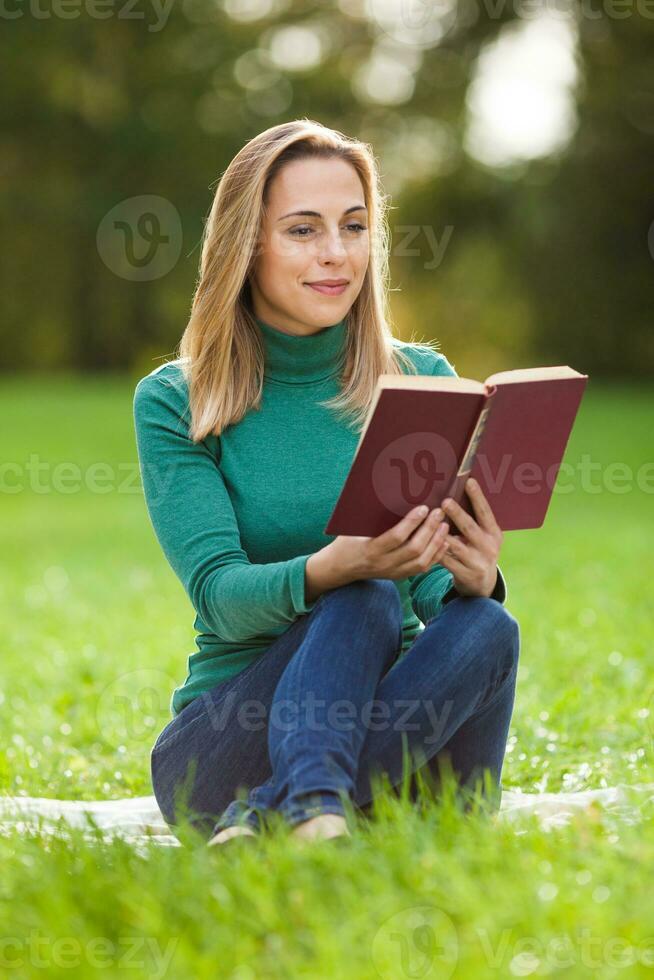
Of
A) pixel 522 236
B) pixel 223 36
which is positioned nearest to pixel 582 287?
pixel 522 236

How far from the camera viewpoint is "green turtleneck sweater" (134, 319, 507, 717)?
2.65 metres

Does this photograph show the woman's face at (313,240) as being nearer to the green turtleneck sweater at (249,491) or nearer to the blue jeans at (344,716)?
the green turtleneck sweater at (249,491)

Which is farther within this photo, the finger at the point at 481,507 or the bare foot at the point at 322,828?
the finger at the point at 481,507

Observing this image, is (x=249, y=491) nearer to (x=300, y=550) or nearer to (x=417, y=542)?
(x=300, y=550)

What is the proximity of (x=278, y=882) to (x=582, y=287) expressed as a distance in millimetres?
19694

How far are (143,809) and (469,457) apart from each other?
1374mm

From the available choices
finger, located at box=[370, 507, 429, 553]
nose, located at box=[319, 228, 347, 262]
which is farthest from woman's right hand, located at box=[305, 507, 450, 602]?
nose, located at box=[319, 228, 347, 262]

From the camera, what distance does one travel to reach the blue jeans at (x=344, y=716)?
230 centimetres

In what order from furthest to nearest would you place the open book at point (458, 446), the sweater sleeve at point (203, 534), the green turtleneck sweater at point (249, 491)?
the green turtleneck sweater at point (249, 491)
the sweater sleeve at point (203, 534)
the open book at point (458, 446)

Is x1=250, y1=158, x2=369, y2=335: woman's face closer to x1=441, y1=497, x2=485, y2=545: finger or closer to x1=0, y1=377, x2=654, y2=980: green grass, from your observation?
x1=441, y1=497, x2=485, y2=545: finger

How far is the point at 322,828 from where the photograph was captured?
2148 millimetres

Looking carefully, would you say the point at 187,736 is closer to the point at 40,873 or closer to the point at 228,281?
the point at 40,873

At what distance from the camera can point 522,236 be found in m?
21.3

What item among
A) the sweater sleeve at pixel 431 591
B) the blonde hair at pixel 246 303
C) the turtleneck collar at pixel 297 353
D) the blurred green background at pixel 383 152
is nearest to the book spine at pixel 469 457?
the sweater sleeve at pixel 431 591
